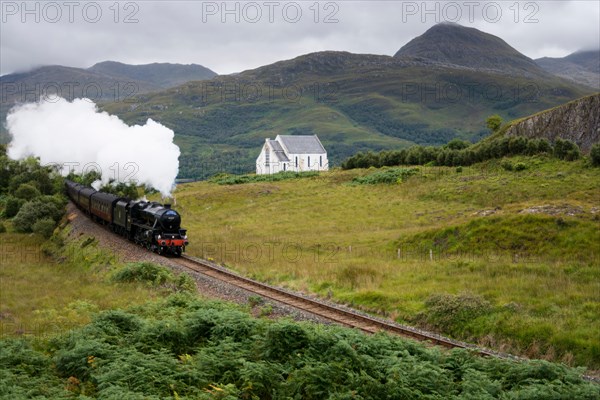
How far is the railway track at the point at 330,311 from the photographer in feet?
53.0

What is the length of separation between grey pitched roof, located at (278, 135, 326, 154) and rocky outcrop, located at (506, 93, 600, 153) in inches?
1521

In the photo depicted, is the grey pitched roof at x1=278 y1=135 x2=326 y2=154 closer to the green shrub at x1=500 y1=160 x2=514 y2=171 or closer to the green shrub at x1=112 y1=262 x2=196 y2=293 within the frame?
the green shrub at x1=500 y1=160 x2=514 y2=171

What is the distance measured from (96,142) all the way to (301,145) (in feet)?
175

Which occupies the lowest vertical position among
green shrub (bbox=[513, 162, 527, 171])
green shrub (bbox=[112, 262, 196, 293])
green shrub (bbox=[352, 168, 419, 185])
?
green shrub (bbox=[112, 262, 196, 293])

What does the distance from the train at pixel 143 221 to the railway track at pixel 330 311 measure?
388 centimetres

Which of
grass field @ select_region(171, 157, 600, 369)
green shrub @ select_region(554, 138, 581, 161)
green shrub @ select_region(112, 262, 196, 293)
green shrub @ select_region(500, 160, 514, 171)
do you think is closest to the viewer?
grass field @ select_region(171, 157, 600, 369)

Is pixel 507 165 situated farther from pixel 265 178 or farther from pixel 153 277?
pixel 153 277

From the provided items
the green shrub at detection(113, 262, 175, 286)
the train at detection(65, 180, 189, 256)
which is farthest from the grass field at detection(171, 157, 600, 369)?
the green shrub at detection(113, 262, 175, 286)

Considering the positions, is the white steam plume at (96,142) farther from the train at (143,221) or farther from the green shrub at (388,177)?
the green shrub at (388,177)

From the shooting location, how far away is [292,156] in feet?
299

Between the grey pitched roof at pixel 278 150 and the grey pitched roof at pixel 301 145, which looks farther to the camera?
the grey pitched roof at pixel 301 145

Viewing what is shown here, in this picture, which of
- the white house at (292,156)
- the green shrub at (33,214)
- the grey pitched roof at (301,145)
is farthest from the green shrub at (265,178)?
the green shrub at (33,214)

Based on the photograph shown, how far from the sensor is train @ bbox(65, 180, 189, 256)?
3067 centimetres

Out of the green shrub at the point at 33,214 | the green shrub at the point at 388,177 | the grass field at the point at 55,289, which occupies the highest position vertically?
the green shrub at the point at 388,177
